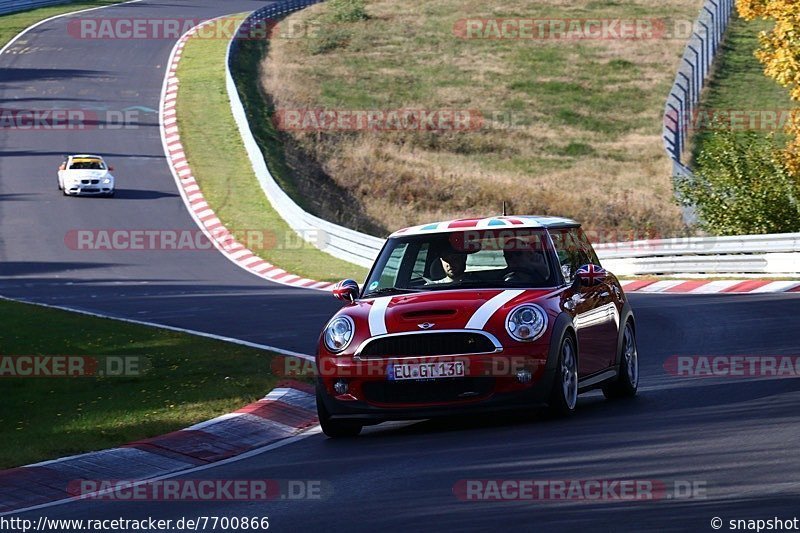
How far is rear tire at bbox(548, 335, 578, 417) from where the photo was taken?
10.6 m

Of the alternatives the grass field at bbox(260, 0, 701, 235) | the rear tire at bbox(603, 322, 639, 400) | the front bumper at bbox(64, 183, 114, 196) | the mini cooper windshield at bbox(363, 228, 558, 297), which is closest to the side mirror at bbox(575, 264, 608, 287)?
the mini cooper windshield at bbox(363, 228, 558, 297)

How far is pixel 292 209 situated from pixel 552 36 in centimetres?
3813

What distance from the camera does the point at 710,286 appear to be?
79.4 ft

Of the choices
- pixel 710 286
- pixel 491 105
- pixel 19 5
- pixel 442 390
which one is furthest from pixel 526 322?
pixel 19 5

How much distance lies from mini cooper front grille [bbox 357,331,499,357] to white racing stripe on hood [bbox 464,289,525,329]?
0.09m

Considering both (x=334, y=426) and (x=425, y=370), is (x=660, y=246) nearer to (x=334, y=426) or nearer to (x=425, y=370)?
(x=334, y=426)

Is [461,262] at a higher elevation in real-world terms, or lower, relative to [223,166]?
higher

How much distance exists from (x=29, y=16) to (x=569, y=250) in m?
64.8

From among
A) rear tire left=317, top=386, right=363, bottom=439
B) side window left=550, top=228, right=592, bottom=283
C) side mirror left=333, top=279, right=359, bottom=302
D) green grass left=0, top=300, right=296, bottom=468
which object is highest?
side window left=550, top=228, right=592, bottom=283

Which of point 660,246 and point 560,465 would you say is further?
point 660,246

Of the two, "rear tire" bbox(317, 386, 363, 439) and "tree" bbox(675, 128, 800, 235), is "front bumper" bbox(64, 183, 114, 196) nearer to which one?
"tree" bbox(675, 128, 800, 235)

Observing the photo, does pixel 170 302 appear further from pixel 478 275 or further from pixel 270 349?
pixel 478 275

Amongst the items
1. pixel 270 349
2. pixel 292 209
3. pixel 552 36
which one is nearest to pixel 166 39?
pixel 552 36

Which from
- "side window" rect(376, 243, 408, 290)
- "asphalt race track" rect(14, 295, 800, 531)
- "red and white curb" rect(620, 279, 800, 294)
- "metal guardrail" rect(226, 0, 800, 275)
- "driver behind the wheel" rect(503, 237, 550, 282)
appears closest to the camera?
"asphalt race track" rect(14, 295, 800, 531)
